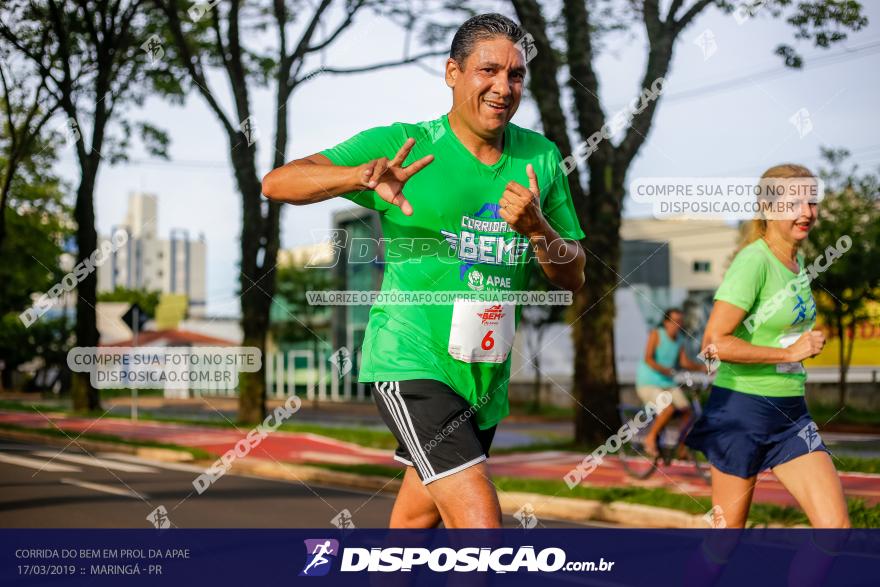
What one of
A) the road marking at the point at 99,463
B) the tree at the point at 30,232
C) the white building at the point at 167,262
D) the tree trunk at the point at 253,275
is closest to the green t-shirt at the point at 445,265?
the road marking at the point at 99,463

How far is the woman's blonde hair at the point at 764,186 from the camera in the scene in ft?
12.7

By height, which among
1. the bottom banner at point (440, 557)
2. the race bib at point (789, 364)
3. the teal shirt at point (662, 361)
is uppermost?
the race bib at point (789, 364)

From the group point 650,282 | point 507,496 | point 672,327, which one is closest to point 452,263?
point 507,496

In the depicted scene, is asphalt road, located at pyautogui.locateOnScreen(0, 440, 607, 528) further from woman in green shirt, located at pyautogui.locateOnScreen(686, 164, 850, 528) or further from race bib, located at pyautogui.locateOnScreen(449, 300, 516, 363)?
race bib, located at pyautogui.locateOnScreen(449, 300, 516, 363)

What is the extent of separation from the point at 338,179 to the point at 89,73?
19.0 meters

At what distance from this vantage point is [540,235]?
9.50ft

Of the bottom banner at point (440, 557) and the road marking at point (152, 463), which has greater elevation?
the bottom banner at point (440, 557)

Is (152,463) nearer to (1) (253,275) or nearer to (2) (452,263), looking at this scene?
(1) (253,275)

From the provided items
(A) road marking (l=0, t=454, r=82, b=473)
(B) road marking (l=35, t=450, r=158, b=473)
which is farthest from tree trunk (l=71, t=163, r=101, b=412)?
(A) road marking (l=0, t=454, r=82, b=473)

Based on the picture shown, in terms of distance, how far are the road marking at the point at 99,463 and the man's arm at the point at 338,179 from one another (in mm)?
9208

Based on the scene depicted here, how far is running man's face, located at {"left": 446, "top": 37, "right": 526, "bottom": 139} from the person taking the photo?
120 inches

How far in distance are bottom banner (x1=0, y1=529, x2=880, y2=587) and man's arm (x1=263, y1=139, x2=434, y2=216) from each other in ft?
3.20

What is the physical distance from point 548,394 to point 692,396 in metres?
20.2

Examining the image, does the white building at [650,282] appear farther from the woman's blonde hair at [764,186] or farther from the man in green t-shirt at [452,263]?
the man in green t-shirt at [452,263]
